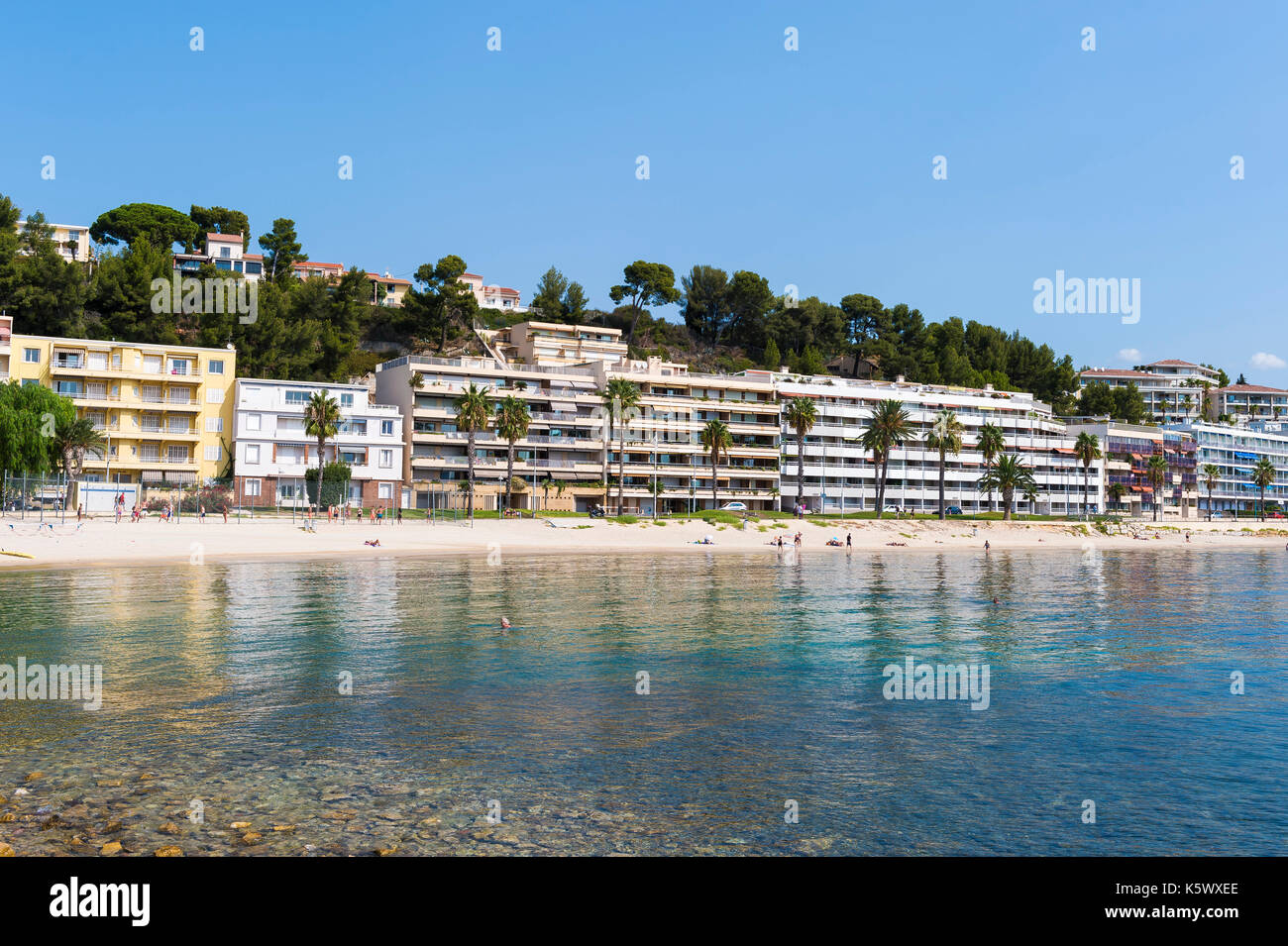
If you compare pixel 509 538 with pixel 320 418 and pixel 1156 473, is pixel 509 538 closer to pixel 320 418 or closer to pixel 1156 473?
pixel 320 418

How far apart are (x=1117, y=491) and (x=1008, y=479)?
4499cm

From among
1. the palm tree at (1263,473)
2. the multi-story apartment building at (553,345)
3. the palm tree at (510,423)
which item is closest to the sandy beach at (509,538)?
the palm tree at (510,423)

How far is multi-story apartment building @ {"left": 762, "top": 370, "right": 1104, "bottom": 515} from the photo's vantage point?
433 feet

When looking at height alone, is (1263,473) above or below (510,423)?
below

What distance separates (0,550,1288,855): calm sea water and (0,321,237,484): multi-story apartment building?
59050 mm

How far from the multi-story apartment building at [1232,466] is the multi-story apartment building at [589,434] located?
326 feet

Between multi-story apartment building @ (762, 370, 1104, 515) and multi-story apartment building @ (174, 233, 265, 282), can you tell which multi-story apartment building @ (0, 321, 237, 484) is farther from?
multi-story apartment building @ (762, 370, 1104, 515)

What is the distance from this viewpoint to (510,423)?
99438 millimetres

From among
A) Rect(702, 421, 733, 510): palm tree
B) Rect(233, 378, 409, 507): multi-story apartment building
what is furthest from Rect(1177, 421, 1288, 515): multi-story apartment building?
Rect(233, 378, 409, 507): multi-story apartment building

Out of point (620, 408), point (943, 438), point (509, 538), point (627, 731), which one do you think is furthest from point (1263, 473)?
point (627, 731)

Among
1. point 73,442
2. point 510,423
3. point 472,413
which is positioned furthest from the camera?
point 510,423

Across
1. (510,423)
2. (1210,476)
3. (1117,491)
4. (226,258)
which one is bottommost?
(1117,491)
